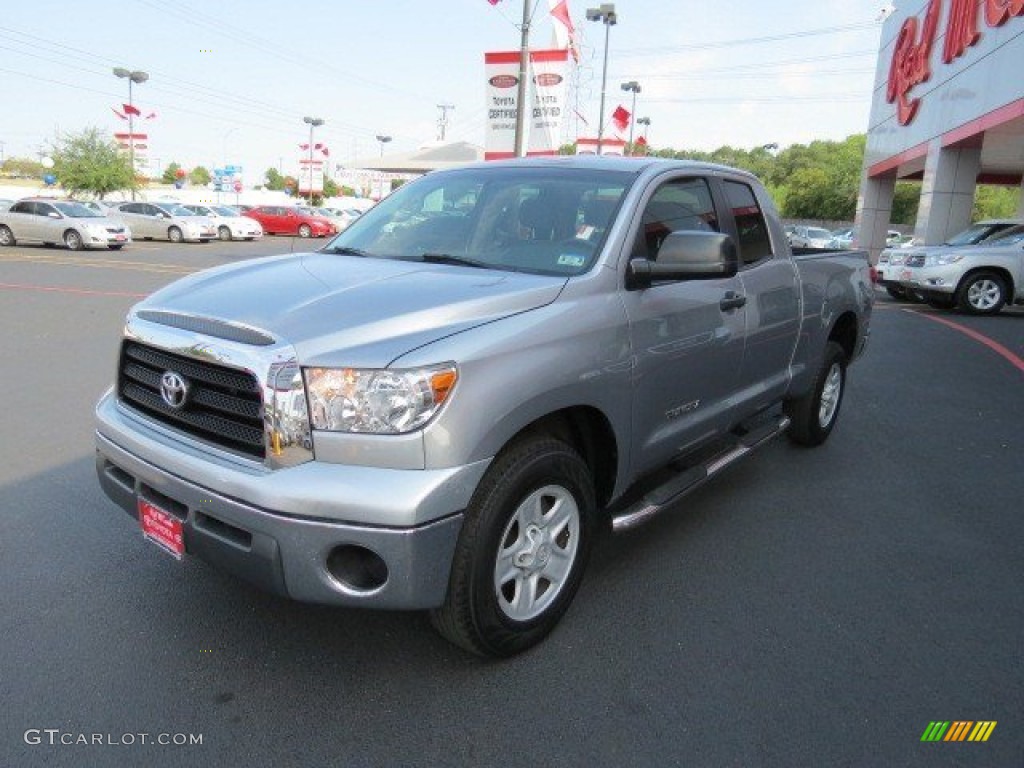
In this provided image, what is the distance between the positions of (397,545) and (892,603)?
92.2 inches

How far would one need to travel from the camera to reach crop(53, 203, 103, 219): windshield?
983 inches

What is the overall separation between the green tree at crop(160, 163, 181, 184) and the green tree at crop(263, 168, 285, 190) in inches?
684

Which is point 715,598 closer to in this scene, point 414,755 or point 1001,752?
point 1001,752

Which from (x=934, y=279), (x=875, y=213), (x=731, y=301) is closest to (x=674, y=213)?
(x=731, y=301)

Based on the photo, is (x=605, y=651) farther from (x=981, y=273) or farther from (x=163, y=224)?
(x=163, y=224)

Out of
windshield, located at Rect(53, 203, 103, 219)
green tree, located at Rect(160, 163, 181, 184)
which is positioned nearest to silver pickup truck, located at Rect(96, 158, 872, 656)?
windshield, located at Rect(53, 203, 103, 219)

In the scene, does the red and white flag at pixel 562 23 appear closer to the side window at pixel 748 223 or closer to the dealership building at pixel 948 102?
the dealership building at pixel 948 102

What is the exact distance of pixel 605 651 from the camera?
9.71ft

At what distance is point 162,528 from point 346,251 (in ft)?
5.40

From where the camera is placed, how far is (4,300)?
11.8 meters

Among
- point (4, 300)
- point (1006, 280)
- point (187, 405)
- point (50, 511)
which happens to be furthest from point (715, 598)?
point (1006, 280)

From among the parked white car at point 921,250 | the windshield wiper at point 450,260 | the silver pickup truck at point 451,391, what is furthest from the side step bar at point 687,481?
the parked white car at point 921,250

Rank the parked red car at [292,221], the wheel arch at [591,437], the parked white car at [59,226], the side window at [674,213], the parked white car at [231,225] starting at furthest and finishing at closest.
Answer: the parked red car at [292,221] < the parked white car at [231,225] < the parked white car at [59,226] < the side window at [674,213] < the wheel arch at [591,437]

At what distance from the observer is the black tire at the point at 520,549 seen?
255 cm
